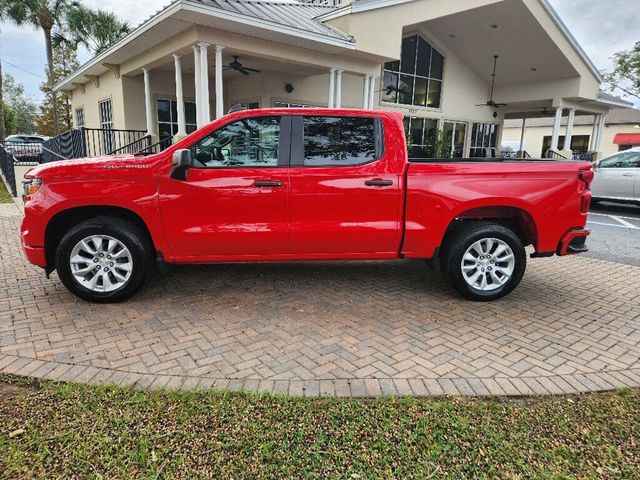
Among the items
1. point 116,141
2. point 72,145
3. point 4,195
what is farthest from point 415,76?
point 4,195

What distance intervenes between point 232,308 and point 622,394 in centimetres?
333

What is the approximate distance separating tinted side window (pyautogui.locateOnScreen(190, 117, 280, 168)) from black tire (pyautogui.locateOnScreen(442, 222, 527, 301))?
208cm

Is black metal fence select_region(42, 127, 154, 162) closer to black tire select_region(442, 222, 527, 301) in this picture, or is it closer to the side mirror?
the side mirror

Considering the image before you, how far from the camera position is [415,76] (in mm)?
19234

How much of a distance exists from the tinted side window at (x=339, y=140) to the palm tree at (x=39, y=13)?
26.2 metres

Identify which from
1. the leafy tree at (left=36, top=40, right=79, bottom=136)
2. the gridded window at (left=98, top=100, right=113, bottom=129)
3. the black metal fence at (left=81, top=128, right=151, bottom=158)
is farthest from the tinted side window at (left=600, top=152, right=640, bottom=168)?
the leafy tree at (left=36, top=40, right=79, bottom=136)

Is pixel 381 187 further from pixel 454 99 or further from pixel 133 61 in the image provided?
pixel 454 99

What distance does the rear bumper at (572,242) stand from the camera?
4.85 m

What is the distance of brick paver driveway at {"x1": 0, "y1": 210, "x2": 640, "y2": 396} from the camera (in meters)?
3.29

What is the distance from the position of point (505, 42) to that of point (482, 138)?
19.0 feet

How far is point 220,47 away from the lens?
10422 millimetres

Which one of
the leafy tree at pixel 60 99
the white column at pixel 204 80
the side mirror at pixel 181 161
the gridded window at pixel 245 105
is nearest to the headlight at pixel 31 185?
the side mirror at pixel 181 161

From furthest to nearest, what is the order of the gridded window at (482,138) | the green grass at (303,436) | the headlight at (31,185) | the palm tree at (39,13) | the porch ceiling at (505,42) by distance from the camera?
the palm tree at (39,13)
the gridded window at (482,138)
the porch ceiling at (505,42)
the headlight at (31,185)
the green grass at (303,436)

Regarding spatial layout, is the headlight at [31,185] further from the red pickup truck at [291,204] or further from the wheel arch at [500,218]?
the wheel arch at [500,218]
